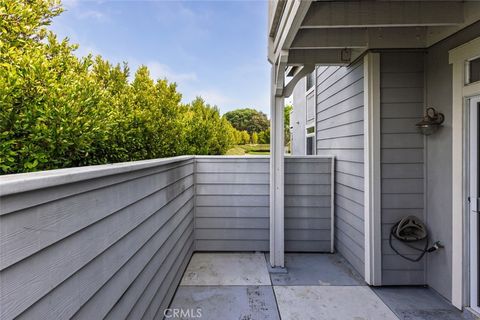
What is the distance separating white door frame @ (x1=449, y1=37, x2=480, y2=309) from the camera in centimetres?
230

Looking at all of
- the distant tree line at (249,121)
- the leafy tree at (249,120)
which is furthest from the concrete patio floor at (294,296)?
the leafy tree at (249,120)

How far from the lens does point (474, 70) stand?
2.25 metres

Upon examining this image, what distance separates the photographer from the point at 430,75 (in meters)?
2.74

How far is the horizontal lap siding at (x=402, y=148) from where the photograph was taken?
9.27 ft

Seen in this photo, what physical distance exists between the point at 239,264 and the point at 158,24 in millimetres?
7979

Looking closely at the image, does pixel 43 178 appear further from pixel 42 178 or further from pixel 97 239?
pixel 97 239

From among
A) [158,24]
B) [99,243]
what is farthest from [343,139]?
[158,24]

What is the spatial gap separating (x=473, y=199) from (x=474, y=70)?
1075mm

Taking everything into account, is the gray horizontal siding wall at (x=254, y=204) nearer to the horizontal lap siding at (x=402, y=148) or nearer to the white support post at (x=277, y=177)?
the white support post at (x=277, y=177)

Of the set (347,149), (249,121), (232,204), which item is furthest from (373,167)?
(249,121)

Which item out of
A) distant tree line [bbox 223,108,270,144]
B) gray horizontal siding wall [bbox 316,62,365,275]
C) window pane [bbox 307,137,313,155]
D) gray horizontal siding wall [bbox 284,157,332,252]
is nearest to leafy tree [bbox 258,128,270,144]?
distant tree line [bbox 223,108,270,144]

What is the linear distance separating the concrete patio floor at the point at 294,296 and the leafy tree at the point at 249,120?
97.6 ft

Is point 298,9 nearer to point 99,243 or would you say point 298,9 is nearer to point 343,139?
point 99,243

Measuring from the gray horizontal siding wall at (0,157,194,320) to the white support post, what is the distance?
1.49 metres
